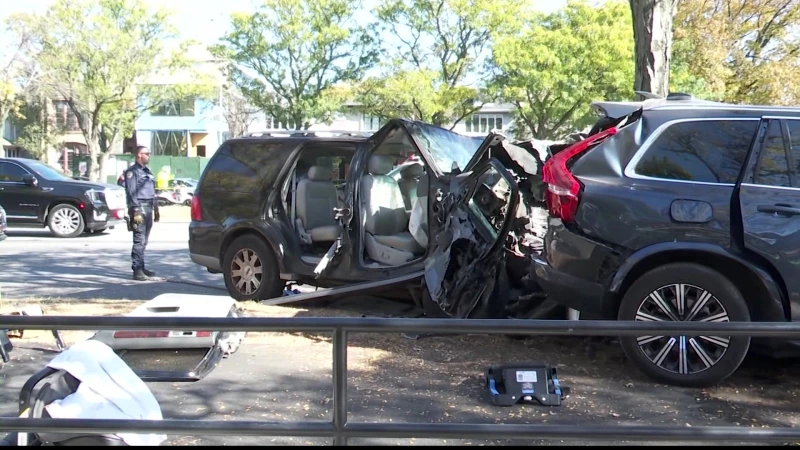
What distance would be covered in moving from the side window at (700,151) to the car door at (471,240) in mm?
1093

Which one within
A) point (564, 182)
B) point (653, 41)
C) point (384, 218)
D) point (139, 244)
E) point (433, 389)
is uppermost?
point (653, 41)

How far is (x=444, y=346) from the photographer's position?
5.70 metres

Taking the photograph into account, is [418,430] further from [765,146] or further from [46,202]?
[46,202]

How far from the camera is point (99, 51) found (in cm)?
3484

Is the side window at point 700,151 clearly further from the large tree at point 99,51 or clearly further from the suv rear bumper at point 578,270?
the large tree at point 99,51

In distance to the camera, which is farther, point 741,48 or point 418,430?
point 741,48

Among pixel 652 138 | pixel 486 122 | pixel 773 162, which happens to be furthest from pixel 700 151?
pixel 486 122

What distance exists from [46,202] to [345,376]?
14.3 metres

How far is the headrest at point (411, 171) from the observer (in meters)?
7.41

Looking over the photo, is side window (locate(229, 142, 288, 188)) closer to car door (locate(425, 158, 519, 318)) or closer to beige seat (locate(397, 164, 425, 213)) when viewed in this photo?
beige seat (locate(397, 164, 425, 213))

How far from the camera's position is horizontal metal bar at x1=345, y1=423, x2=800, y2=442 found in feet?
8.18

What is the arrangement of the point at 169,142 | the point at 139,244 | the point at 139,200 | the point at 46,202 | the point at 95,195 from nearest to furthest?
the point at 139,244, the point at 139,200, the point at 46,202, the point at 95,195, the point at 169,142

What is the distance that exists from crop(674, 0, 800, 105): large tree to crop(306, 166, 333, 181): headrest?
18795 millimetres

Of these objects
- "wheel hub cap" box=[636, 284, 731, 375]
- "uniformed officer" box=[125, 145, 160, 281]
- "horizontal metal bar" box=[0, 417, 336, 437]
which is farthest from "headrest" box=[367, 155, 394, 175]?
"horizontal metal bar" box=[0, 417, 336, 437]
